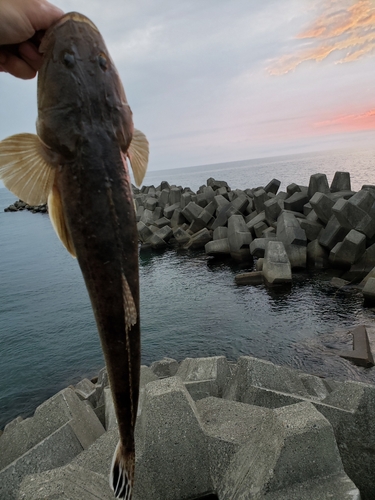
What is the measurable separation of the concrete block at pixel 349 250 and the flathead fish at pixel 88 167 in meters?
13.9

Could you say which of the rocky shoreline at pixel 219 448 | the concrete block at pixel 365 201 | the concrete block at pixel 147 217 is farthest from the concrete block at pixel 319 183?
the rocky shoreline at pixel 219 448

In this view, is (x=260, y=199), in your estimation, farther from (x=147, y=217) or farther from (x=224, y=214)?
(x=147, y=217)

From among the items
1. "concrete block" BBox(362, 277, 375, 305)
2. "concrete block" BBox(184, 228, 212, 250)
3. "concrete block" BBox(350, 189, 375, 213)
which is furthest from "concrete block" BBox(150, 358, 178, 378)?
"concrete block" BBox(184, 228, 212, 250)

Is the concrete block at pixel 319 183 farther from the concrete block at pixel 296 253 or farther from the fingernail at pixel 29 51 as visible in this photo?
the fingernail at pixel 29 51

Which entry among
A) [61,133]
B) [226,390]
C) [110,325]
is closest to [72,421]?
[226,390]

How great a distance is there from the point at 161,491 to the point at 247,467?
0.85m

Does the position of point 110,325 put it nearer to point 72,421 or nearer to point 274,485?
point 274,485

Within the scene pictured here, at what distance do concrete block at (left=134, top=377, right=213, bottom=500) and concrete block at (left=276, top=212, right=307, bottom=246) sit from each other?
1349 cm

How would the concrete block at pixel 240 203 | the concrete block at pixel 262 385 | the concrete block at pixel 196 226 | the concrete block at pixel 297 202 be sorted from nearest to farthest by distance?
the concrete block at pixel 262 385 < the concrete block at pixel 297 202 < the concrete block at pixel 240 203 < the concrete block at pixel 196 226

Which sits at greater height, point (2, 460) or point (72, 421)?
point (72, 421)

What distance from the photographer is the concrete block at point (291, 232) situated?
52.9 feet

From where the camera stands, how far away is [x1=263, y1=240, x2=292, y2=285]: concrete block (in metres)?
14.7

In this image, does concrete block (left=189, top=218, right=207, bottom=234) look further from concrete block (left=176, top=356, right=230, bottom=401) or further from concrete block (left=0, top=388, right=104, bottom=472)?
concrete block (left=0, top=388, right=104, bottom=472)

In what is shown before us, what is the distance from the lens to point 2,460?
4.65 metres
